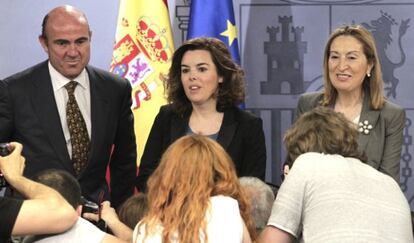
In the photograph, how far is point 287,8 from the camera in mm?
5984

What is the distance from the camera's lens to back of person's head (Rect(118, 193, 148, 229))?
137 inches

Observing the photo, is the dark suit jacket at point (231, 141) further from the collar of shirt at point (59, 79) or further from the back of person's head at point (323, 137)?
the back of person's head at point (323, 137)

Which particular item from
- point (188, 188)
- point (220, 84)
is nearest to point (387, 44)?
point (220, 84)

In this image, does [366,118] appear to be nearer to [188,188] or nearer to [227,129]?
[227,129]

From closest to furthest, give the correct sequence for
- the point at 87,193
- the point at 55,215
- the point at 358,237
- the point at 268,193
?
1. the point at 55,215
2. the point at 358,237
3. the point at 268,193
4. the point at 87,193

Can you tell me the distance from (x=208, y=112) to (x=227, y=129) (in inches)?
6.0

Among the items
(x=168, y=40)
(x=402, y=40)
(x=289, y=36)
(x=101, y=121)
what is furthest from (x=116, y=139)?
(x=402, y=40)

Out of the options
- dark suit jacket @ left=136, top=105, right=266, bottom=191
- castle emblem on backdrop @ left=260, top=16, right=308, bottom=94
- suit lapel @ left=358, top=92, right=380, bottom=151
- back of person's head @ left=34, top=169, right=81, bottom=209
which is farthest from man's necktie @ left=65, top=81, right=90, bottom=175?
castle emblem on backdrop @ left=260, top=16, right=308, bottom=94

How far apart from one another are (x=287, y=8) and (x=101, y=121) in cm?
199

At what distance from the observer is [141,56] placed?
5660 millimetres

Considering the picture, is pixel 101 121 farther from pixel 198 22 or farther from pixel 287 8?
pixel 287 8

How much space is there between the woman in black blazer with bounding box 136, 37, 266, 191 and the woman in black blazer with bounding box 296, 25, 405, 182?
0.33 metres

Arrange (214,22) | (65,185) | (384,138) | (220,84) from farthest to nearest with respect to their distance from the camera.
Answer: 1. (214,22)
2. (220,84)
3. (384,138)
4. (65,185)

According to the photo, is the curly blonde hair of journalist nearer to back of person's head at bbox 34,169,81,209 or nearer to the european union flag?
back of person's head at bbox 34,169,81,209
